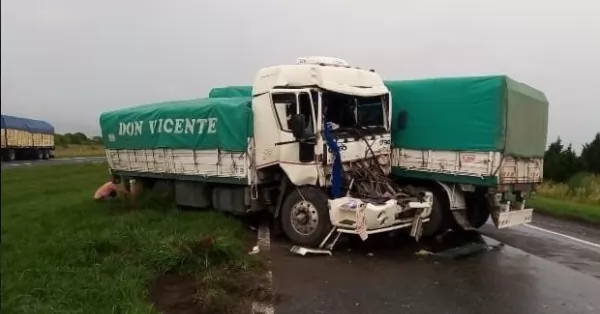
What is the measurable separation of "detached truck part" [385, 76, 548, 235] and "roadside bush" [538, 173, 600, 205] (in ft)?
29.9

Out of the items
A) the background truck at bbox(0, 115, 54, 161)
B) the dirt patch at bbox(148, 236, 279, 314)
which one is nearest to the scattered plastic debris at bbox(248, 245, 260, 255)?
the dirt patch at bbox(148, 236, 279, 314)

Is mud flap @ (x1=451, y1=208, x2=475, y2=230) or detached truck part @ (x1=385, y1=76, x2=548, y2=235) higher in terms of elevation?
detached truck part @ (x1=385, y1=76, x2=548, y2=235)

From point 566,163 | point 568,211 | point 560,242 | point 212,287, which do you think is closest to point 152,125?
point 212,287

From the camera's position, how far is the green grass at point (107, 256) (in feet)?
17.9

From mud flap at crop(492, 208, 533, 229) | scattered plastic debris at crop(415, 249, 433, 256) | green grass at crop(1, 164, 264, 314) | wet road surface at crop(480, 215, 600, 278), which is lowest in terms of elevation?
wet road surface at crop(480, 215, 600, 278)

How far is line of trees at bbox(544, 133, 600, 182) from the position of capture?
27.8 meters

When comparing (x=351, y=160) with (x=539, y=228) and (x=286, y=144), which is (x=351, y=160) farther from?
(x=539, y=228)

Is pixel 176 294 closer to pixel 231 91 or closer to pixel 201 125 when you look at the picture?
pixel 201 125

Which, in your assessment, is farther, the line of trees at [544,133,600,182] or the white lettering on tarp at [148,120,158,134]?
the line of trees at [544,133,600,182]

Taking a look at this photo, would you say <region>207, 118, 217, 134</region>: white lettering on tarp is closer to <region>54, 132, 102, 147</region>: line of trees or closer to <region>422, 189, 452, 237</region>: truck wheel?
<region>422, 189, 452, 237</region>: truck wheel

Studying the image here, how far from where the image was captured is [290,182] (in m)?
10.7

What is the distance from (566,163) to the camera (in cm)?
2795

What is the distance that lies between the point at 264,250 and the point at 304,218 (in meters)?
0.91

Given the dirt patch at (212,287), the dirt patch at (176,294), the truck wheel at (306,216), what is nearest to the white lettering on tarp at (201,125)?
the truck wheel at (306,216)
